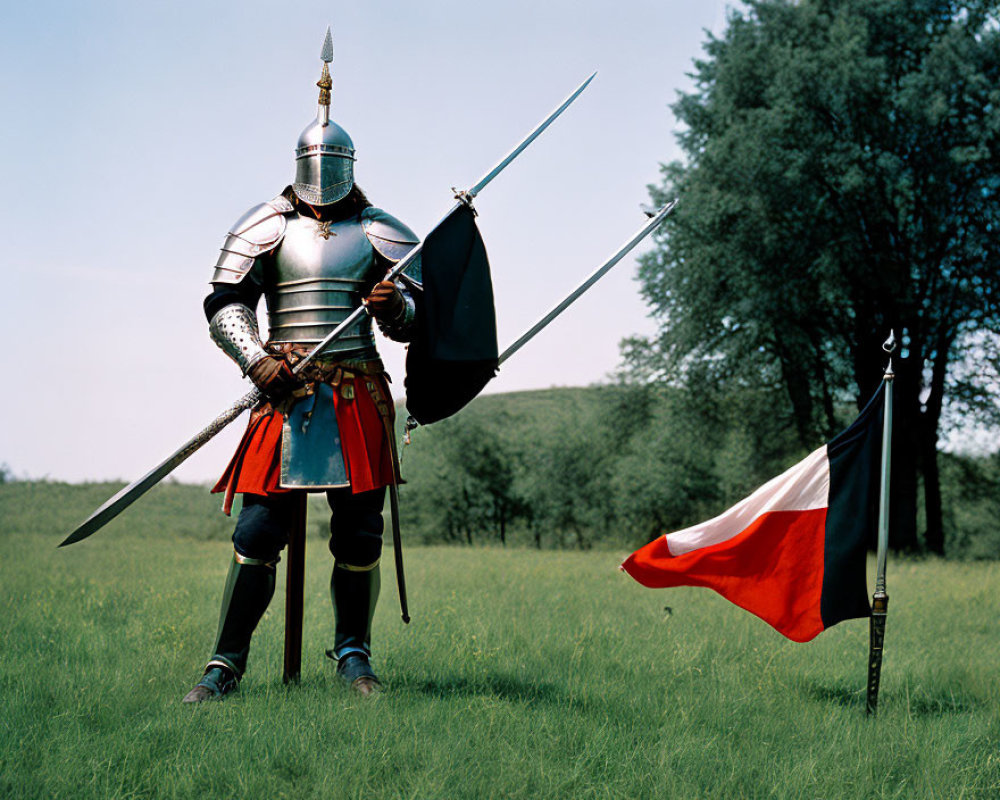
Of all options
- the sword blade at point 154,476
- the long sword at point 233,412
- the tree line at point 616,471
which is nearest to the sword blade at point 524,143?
the long sword at point 233,412

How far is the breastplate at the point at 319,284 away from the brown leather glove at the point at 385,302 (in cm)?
18

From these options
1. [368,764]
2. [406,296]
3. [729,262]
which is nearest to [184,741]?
[368,764]

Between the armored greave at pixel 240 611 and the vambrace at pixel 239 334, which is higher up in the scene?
the vambrace at pixel 239 334

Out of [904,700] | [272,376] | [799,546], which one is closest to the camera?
[272,376]

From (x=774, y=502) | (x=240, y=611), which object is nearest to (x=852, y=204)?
(x=774, y=502)

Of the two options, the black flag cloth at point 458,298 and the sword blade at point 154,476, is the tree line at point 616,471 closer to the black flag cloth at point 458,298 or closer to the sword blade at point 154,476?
the black flag cloth at point 458,298

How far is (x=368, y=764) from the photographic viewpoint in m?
3.86

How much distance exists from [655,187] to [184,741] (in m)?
18.5

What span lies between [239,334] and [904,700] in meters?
4.46

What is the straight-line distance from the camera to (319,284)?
16.7 ft

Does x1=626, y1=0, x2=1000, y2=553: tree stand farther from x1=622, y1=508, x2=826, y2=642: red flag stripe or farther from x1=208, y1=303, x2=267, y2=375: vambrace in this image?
x1=208, y1=303, x2=267, y2=375: vambrace

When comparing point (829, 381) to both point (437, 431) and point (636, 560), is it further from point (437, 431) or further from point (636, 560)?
point (437, 431)

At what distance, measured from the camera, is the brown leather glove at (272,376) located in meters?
4.86

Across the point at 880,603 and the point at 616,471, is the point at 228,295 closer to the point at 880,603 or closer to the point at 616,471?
the point at 880,603
